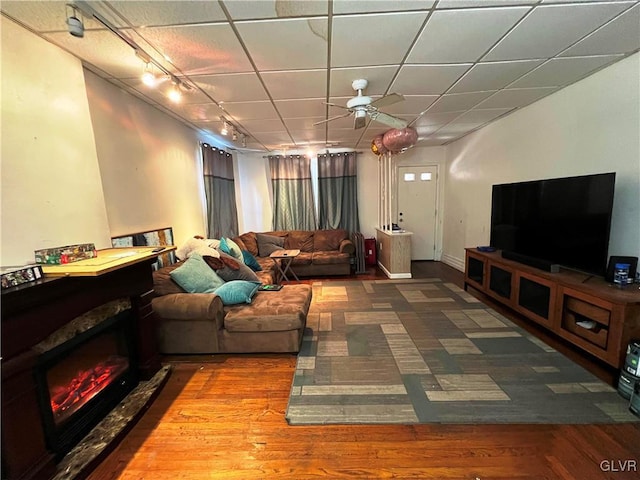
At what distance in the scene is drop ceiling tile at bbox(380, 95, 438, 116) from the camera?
9.25 ft

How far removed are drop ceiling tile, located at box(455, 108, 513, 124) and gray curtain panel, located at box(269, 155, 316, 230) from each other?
2952 mm

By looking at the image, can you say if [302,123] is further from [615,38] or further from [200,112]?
[615,38]

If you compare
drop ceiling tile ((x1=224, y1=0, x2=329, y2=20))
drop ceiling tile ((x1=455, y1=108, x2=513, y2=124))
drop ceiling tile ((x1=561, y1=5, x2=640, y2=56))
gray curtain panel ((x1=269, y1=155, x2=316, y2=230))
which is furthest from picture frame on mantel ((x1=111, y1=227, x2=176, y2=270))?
drop ceiling tile ((x1=455, y1=108, x2=513, y2=124))

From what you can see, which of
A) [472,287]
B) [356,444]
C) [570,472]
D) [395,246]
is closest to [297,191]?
[395,246]

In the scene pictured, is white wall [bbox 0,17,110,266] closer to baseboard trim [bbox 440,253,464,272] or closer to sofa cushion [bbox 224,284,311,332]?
sofa cushion [bbox 224,284,311,332]

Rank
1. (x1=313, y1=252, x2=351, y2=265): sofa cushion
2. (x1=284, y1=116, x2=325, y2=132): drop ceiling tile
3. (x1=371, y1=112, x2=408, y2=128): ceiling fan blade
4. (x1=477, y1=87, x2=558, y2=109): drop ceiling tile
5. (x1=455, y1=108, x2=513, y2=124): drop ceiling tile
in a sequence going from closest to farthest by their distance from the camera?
(x1=371, y1=112, x2=408, y2=128): ceiling fan blade < (x1=477, y1=87, x2=558, y2=109): drop ceiling tile < (x1=455, y1=108, x2=513, y2=124): drop ceiling tile < (x1=284, y1=116, x2=325, y2=132): drop ceiling tile < (x1=313, y1=252, x2=351, y2=265): sofa cushion

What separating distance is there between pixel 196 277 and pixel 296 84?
212 cm

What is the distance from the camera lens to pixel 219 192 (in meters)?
4.50

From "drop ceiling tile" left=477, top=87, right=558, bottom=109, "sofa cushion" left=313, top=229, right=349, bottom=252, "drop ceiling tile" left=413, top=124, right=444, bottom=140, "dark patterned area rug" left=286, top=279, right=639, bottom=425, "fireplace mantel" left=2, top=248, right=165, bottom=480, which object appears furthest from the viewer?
"sofa cushion" left=313, top=229, right=349, bottom=252

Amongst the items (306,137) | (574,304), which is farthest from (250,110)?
(574,304)

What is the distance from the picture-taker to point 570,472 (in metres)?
1.29

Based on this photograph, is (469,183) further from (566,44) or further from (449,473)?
(449,473)

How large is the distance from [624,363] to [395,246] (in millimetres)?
2915

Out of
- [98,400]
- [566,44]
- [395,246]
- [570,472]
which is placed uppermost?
[566,44]
